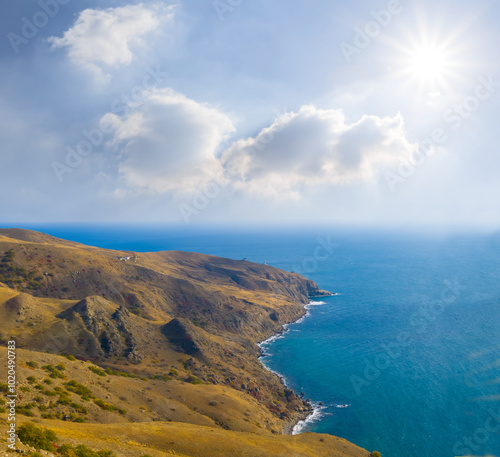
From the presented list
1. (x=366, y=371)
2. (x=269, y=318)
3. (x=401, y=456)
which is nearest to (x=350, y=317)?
(x=269, y=318)

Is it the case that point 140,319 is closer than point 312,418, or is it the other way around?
point 312,418

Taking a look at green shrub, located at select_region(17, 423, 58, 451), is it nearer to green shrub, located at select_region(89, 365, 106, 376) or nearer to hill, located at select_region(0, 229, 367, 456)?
hill, located at select_region(0, 229, 367, 456)

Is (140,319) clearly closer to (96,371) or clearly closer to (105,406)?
(96,371)

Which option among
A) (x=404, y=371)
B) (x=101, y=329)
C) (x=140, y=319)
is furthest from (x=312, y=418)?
(x=101, y=329)

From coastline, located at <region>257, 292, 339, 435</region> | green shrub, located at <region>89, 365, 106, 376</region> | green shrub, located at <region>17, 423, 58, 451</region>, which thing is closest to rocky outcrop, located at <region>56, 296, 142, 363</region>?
green shrub, located at <region>89, 365, 106, 376</region>

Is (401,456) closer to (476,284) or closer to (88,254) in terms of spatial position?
(88,254)
